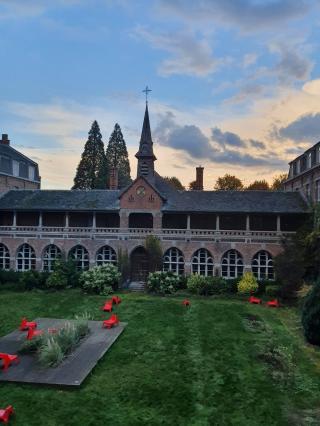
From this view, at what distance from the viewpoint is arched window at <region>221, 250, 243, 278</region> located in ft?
103

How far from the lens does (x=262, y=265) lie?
3105 centimetres

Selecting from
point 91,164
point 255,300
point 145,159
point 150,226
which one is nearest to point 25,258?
point 150,226

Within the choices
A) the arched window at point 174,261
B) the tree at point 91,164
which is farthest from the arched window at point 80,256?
the tree at point 91,164

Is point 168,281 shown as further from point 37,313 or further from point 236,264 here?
point 37,313

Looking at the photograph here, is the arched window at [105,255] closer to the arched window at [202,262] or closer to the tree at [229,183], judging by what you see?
the arched window at [202,262]

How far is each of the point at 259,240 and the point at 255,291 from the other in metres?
4.46

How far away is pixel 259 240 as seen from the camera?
30859 mm

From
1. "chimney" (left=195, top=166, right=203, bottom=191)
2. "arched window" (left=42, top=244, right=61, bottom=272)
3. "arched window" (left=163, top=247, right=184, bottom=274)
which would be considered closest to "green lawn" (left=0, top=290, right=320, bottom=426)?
"arched window" (left=163, top=247, right=184, bottom=274)

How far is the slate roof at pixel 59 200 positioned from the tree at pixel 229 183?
137 feet

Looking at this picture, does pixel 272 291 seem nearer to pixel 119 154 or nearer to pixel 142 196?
pixel 142 196

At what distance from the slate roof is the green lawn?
460 inches

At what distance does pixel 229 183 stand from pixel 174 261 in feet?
146

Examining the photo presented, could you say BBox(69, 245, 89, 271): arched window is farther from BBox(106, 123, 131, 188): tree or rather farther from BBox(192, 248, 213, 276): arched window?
BBox(106, 123, 131, 188): tree

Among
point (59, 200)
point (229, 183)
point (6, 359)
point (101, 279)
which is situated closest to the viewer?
point (6, 359)
